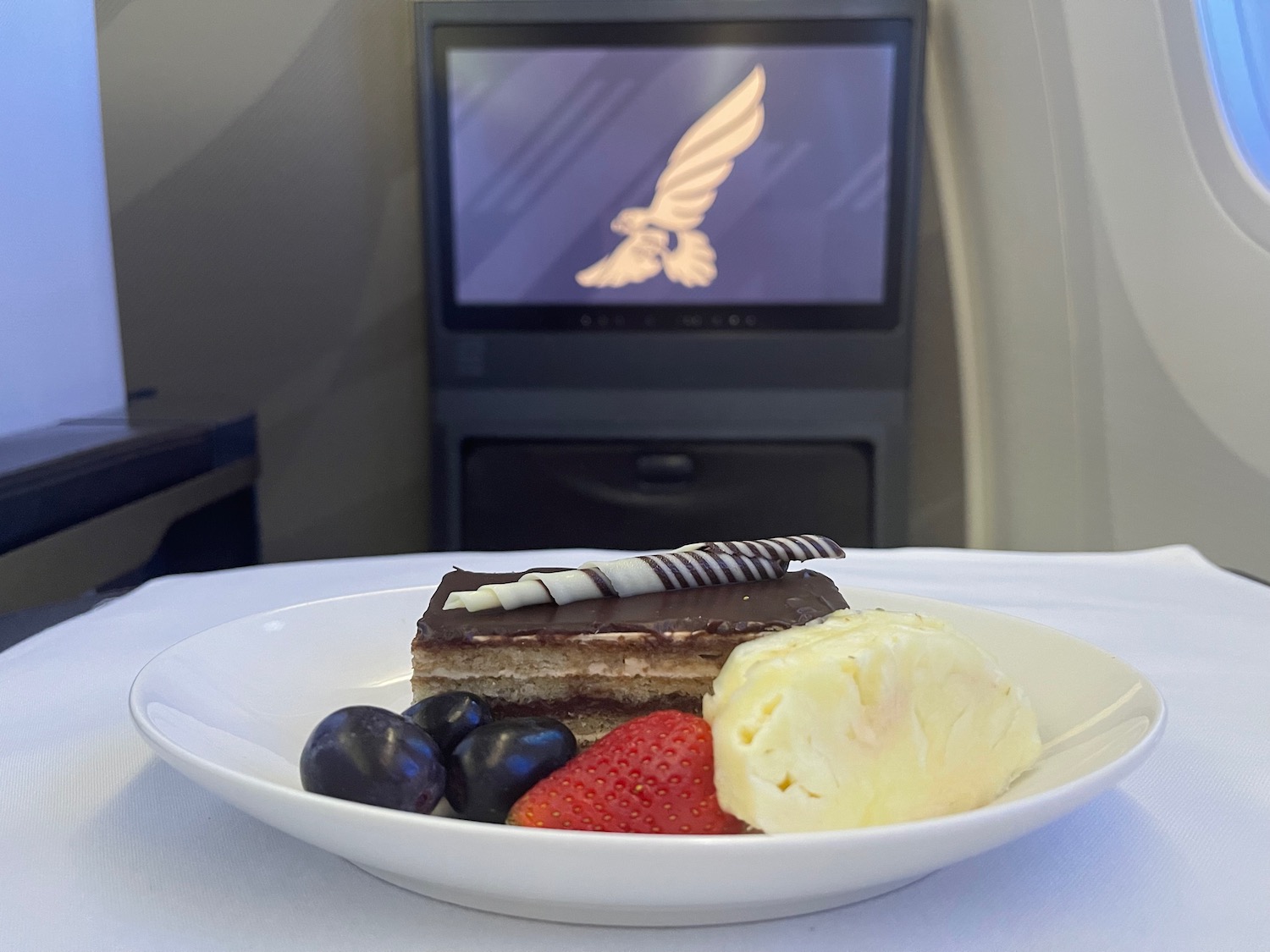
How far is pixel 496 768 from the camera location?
1.73 ft

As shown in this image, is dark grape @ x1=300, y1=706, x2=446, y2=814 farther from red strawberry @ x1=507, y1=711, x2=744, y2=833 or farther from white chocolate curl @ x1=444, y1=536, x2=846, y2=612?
white chocolate curl @ x1=444, y1=536, x2=846, y2=612

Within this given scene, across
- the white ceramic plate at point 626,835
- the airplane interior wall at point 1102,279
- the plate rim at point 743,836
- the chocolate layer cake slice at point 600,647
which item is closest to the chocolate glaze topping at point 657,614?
the chocolate layer cake slice at point 600,647

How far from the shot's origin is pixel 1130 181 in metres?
1.69

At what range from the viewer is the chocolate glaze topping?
2.24 feet

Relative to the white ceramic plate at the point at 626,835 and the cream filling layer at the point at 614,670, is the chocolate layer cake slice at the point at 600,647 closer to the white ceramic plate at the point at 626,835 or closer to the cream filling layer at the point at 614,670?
the cream filling layer at the point at 614,670

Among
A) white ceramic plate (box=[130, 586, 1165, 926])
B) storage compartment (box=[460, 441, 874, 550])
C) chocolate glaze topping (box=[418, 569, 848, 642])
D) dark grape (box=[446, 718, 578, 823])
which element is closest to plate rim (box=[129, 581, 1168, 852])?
white ceramic plate (box=[130, 586, 1165, 926])

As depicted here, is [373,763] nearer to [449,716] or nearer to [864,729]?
[449,716]

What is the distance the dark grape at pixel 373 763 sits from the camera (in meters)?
0.50

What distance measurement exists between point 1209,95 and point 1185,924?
59.8 inches

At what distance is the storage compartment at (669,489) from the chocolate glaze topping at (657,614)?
1334 millimetres

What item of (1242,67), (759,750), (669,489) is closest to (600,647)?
(759,750)

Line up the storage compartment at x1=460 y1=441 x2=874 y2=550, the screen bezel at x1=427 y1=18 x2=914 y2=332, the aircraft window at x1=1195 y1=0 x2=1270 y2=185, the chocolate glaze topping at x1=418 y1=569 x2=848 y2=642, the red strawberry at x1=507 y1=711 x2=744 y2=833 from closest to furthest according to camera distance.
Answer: the red strawberry at x1=507 y1=711 x2=744 y2=833, the chocolate glaze topping at x1=418 y1=569 x2=848 y2=642, the aircraft window at x1=1195 y1=0 x2=1270 y2=185, the screen bezel at x1=427 y1=18 x2=914 y2=332, the storage compartment at x1=460 y1=441 x2=874 y2=550

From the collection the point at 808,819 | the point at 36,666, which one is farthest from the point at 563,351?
the point at 808,819

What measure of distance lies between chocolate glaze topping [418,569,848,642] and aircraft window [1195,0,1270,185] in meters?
1.30
